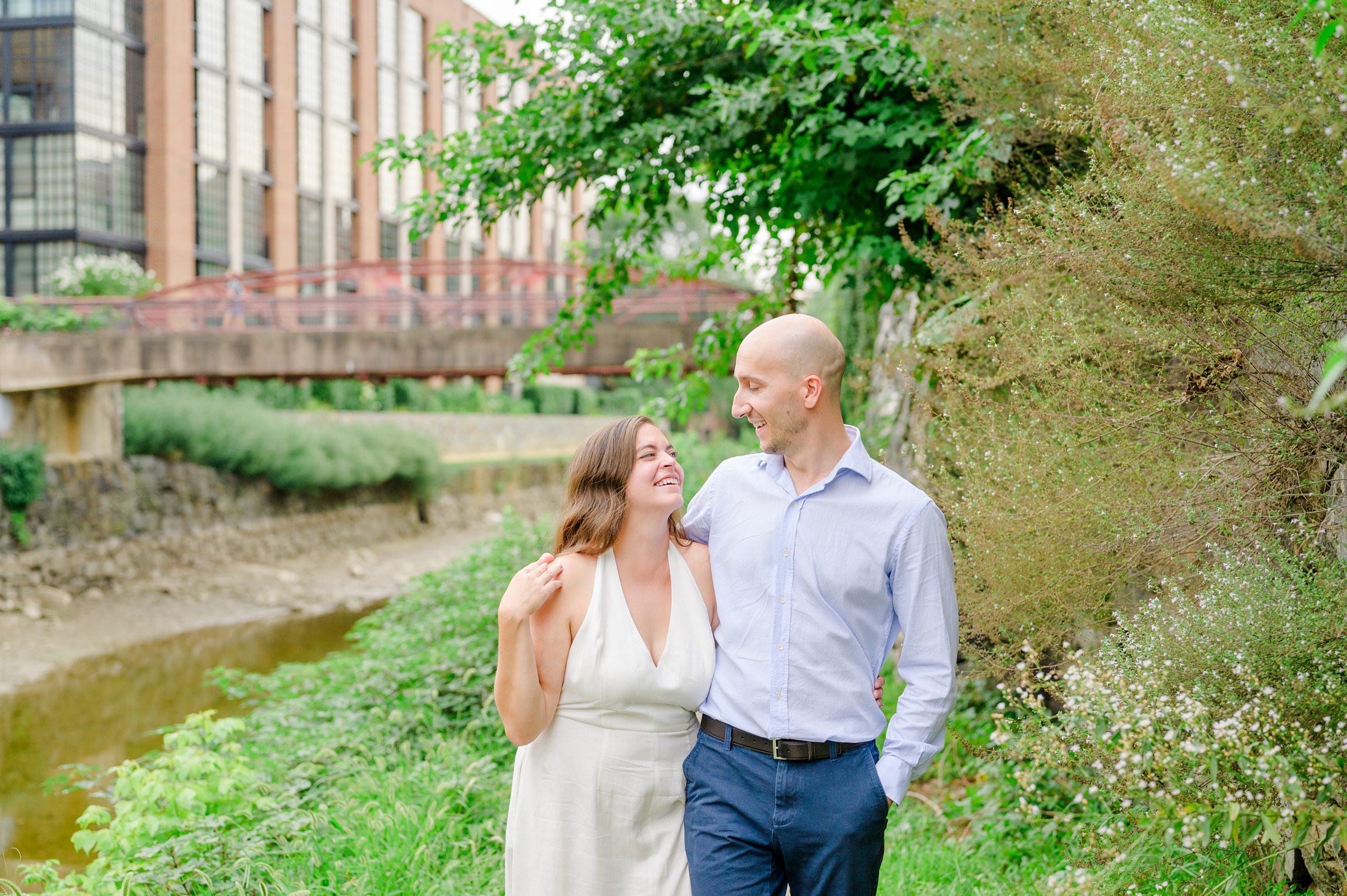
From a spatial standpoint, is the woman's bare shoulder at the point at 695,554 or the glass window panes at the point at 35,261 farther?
the glass window panes at the point at 35,261

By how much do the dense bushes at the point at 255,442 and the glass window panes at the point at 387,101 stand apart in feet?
62.8

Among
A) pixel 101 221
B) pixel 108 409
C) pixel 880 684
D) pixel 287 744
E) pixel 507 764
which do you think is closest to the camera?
pixel 880 684

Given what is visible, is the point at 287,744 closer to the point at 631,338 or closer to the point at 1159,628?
the point at 1159,628

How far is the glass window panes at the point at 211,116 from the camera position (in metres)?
31.8

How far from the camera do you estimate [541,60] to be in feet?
20.3

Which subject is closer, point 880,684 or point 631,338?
point 880,684

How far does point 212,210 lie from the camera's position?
107 feet

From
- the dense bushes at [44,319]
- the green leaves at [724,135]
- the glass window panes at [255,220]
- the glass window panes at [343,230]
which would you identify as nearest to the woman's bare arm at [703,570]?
the green leaves at [724,135]

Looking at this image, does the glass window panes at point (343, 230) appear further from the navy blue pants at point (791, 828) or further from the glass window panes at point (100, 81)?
the navy blue pants at point (791, 828)

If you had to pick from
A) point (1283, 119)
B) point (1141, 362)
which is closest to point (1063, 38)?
point (1141, 362)

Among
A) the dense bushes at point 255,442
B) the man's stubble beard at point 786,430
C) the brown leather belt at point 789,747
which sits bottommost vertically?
the dense bushes at point 255,442

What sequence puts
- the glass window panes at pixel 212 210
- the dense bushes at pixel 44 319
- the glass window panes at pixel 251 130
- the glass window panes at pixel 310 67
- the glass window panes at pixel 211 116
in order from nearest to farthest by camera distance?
the dense bushes at pixel 44 319 → the glass window panes at pixel 211 116 → the glass window panes at pixel 212 210 → the glass window panes at pixel 251 130 → the glass window panes at pixel 310 67

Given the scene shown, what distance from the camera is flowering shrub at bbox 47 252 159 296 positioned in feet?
74.3

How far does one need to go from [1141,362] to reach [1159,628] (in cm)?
103
